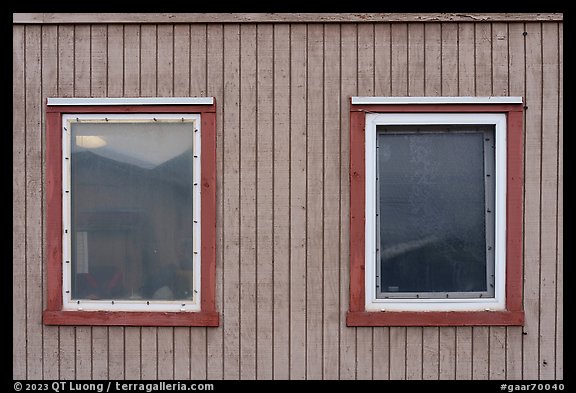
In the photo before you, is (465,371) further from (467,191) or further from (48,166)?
(48,166)

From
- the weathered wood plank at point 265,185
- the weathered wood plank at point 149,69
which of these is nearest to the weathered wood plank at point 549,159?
the weathered wood plank at point 265,185

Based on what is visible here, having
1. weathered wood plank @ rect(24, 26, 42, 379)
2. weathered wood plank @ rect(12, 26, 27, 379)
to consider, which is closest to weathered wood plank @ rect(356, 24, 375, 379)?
weathered wood plank @ rect(24, 26, 42, 379)

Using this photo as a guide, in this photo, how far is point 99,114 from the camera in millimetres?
3537

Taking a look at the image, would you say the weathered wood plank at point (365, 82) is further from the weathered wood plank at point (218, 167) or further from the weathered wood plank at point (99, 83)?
the weathered wood plank at point (99, 83)

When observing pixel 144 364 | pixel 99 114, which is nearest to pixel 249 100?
pixel 99 114

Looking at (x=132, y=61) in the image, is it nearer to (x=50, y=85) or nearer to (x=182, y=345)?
(x=50, y=85)

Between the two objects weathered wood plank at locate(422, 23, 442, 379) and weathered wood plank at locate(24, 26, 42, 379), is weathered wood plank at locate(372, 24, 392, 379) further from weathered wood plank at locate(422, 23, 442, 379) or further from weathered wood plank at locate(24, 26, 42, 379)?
weathered wood plank at locate(24, 26, 42, 379)

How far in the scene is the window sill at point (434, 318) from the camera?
11.4 feet

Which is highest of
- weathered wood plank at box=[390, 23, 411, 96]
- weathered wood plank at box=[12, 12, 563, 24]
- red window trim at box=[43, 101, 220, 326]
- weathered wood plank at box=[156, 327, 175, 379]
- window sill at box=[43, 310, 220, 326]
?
weathered wood plank at box=[12, 12, 563, 24]

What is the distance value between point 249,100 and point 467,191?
1.52 m

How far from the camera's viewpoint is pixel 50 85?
11.6ft

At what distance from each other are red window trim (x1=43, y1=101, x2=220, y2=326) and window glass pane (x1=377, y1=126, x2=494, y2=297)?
1.08m

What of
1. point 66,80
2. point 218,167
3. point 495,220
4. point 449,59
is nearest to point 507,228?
point 495,220

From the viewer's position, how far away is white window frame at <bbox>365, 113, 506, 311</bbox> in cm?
350
